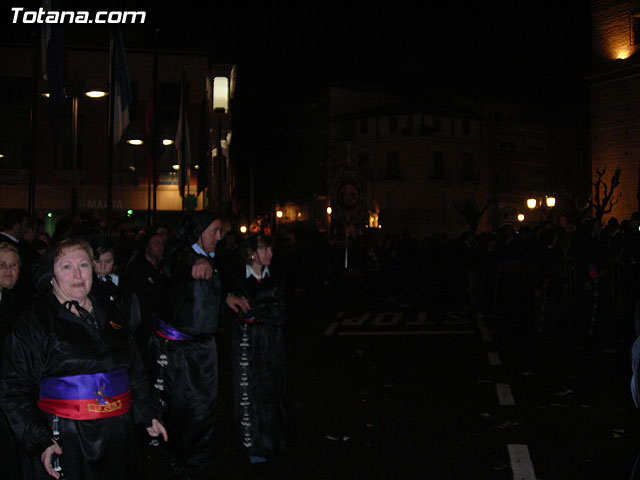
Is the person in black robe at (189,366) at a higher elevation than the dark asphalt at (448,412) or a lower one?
higher

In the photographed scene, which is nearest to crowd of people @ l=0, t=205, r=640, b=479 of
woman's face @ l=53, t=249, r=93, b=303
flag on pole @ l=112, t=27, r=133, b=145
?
woman's face @ l=53, t=249, r=93, b=303

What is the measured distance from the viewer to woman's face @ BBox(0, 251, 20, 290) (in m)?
4.76

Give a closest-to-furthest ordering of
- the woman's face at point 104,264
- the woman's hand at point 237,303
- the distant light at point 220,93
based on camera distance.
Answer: the woman's face at point 104,264, the woman's hand at point 237,303, the distant light at point 220,93

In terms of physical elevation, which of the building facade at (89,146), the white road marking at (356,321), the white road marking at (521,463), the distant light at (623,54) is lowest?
the white road marking at (521,463)

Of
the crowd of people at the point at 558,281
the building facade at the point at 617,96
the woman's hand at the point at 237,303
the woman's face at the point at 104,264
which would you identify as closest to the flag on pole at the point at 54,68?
the woman's face at the point at 104,264

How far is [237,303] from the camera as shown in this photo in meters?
6.45

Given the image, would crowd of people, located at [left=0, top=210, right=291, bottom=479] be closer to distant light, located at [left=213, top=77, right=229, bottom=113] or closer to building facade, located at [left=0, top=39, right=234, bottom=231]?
distant light, located at [left=213, top=77, right=229, bottom=113]

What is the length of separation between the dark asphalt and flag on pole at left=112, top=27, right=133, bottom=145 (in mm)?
5935

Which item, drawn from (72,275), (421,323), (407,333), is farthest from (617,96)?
(72,275)

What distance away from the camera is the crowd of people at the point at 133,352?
3811 millimetres

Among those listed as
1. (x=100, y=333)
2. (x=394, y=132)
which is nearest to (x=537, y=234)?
(x=100, y=333)

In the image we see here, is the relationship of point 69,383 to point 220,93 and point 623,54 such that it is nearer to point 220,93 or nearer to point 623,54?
point 220,93

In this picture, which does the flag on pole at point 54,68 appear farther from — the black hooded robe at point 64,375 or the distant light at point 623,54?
the distant light at point 623,54

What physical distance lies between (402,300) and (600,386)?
497 inches
